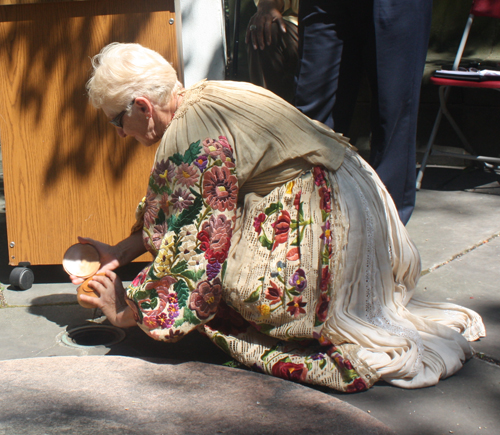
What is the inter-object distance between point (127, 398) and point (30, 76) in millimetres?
1432

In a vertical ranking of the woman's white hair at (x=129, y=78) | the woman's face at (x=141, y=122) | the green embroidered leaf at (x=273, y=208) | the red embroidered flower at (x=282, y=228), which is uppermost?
the woman's white hair at (x=129, y=78)

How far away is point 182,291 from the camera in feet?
6.00

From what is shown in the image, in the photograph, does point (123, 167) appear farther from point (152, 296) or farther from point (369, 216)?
point (369, 216)

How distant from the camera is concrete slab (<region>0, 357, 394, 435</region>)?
157 centimetres

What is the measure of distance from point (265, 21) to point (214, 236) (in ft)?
7.89

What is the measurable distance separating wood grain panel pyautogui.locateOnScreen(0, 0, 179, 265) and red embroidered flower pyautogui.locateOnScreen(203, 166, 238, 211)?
2.62ft

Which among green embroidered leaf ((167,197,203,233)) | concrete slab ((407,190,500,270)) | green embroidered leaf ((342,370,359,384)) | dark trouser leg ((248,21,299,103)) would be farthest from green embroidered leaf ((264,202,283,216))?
dark trouser leg ((248,21,299,103))

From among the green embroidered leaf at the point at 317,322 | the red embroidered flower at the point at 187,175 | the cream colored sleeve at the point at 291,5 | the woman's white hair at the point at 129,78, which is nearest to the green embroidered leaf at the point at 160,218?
the red embroidered flower at the point at 187,175

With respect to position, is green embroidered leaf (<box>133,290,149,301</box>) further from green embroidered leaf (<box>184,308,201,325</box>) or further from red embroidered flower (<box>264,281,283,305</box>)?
red embroidered flower (<box>264,281,283,305</box>)

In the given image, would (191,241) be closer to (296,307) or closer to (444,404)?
(296,307)

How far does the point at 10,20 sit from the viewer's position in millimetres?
2398

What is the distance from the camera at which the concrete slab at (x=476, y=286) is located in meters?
2.17

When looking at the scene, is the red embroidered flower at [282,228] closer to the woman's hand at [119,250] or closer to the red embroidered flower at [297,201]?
the red embroidered flower at [297,201]

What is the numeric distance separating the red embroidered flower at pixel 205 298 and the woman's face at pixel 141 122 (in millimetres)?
540
